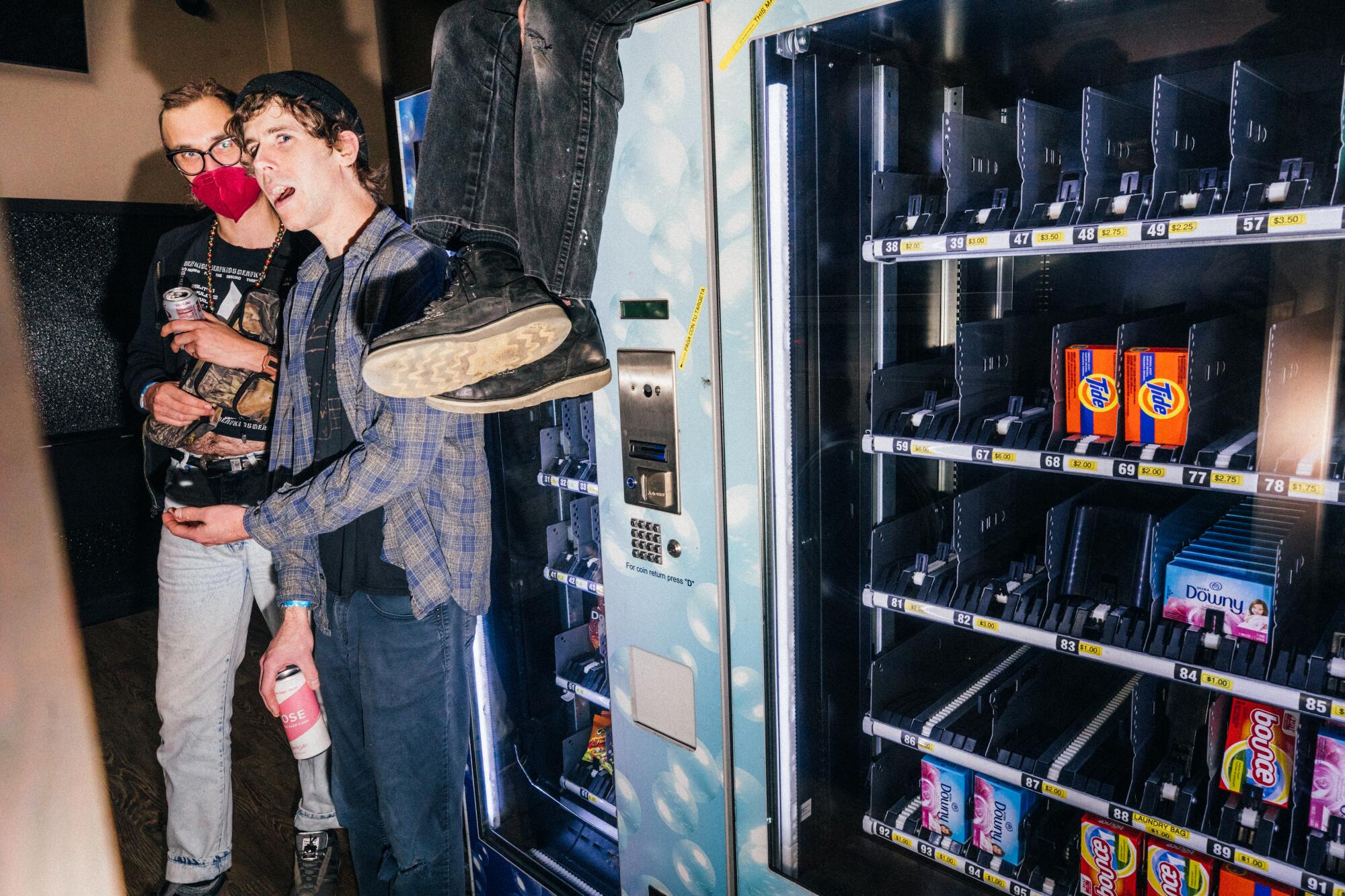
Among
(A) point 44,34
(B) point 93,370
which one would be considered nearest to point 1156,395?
(B) point 93,370

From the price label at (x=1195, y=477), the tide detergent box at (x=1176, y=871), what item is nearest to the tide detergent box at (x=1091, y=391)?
the price label at (x=1195, y=477)

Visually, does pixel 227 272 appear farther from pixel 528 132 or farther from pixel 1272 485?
pixel 1272 485

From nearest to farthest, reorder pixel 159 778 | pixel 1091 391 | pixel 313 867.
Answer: pixel 1091 391, pixel 313 867, pixel 159 778

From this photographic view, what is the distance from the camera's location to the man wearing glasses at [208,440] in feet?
6.70

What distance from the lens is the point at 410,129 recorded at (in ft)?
7.00

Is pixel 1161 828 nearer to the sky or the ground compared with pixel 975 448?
nearer to the ground

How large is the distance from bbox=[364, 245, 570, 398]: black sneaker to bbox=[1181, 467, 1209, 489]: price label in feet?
3.25

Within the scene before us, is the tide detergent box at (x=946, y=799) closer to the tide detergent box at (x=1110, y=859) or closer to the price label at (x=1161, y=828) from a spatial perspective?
the tide detergent box at (x=1110, y=859)

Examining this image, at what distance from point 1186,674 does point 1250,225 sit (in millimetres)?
691

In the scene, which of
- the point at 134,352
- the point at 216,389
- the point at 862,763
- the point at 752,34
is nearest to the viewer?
the point at 752,34

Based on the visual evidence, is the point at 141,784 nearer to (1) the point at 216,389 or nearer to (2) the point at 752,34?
(1) the point at 216,389

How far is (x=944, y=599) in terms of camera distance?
1630 millimetres

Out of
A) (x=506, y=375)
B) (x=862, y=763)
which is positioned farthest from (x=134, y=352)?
(x=862, y=763)

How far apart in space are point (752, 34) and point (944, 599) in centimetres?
107
